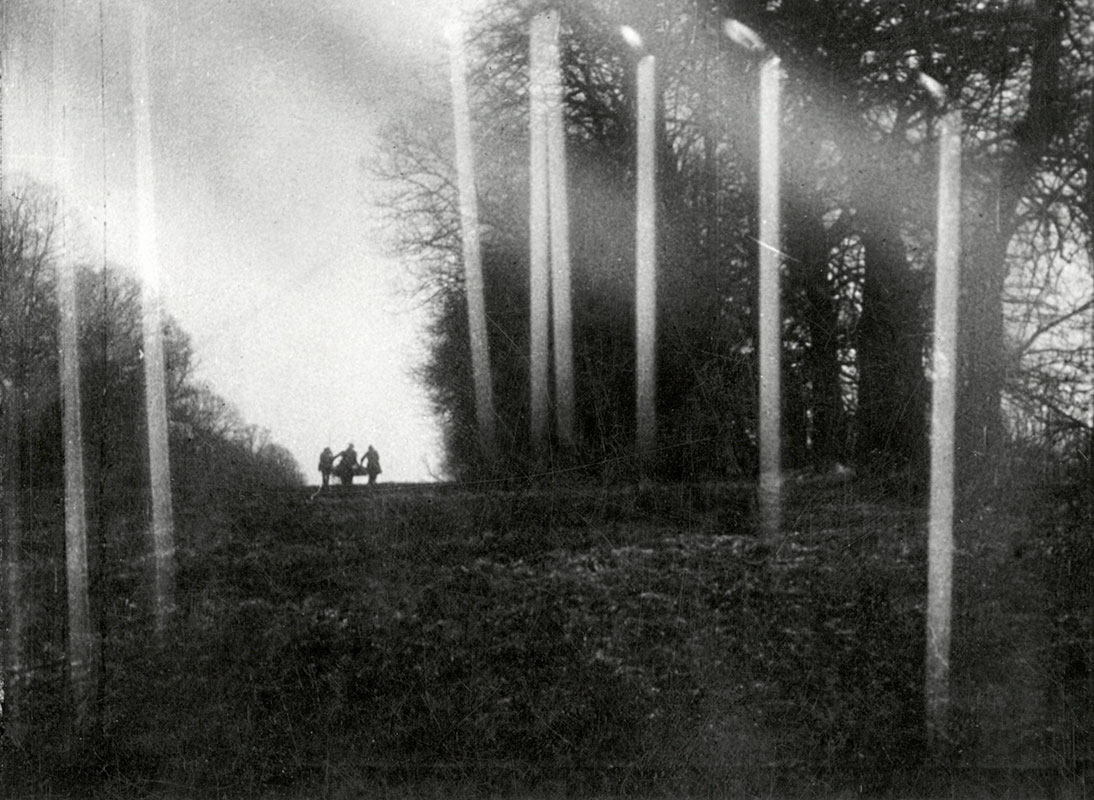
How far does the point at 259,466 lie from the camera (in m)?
7.32

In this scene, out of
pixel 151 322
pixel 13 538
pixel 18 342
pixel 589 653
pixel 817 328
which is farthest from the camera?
pixel 817 328

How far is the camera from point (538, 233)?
7.29 m

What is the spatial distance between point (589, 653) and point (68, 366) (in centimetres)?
470

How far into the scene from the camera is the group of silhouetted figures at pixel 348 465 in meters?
7.28

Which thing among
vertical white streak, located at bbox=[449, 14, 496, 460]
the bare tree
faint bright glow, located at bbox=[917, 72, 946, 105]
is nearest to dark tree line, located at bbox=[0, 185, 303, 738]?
the bare tree

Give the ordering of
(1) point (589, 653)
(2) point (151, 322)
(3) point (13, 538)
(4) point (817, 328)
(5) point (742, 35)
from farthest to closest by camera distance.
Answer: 1. (4) point (817, 328)
2. (5) point (742, 35)
3. (2) point (151, 322)
4. (3) point (13, 538)
5. (1) point (589, 653)

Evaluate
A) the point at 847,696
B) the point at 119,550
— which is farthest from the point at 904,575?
the point at 119,550

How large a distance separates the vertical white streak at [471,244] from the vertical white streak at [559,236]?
581mm

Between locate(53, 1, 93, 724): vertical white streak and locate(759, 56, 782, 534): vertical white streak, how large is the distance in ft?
17.8

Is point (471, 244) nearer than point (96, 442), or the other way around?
point (96, 442)

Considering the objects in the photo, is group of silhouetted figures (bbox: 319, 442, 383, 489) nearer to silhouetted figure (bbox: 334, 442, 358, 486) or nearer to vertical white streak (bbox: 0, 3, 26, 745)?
silhouetted figure (bbox: 334, 442, 358, 486)

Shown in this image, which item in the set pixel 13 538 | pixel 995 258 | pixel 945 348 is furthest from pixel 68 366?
pixel 995 258

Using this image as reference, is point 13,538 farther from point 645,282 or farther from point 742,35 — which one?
point 742,35

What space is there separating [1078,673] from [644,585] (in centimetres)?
318
